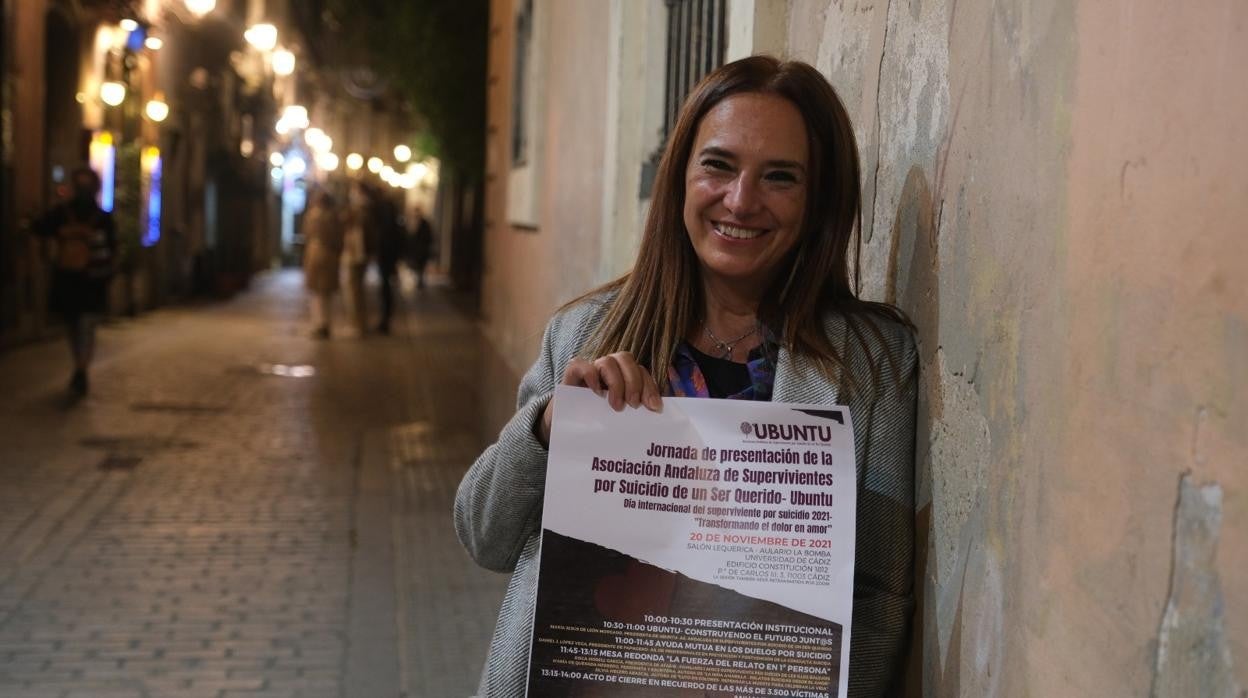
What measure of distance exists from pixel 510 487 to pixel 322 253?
1753 centimetres

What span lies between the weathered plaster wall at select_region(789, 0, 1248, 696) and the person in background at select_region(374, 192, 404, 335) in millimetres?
18510

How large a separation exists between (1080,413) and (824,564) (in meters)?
0.40

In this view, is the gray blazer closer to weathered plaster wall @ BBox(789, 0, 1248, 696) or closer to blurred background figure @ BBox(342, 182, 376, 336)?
weathered plaster wall @ BBox(789, 0, 1248, 696)

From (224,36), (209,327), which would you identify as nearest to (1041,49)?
(209,327)

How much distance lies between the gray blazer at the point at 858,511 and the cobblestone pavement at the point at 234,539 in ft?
9.37

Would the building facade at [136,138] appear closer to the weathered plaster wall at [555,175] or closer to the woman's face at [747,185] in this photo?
the weathered plaster wall at [555,175]

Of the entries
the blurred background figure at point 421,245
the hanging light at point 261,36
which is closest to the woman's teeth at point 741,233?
the hanging light at point 261,36

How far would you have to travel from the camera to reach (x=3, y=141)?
1512 centimetres

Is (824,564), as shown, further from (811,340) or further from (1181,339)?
(1181,339)

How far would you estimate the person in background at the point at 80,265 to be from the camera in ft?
38.6

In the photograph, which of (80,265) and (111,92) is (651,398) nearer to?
(80,265)

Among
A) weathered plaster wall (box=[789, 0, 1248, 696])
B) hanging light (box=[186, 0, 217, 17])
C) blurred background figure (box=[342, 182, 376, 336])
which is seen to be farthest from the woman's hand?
hanging light (box=[186, 0, 217, 17])

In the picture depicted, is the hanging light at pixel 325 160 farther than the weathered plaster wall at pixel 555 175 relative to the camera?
Yes

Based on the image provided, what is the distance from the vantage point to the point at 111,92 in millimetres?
18953
